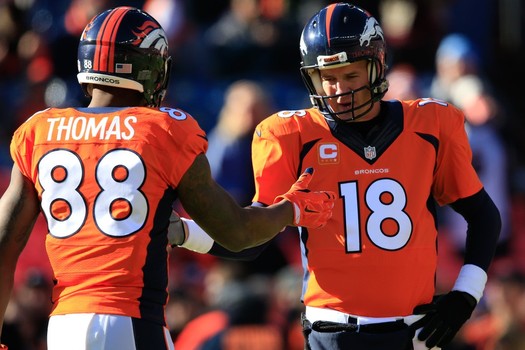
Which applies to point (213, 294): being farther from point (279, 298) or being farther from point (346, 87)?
point (346, 87)

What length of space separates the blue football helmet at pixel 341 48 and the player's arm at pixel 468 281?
65 cm

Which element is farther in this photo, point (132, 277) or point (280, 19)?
point (280, 19)

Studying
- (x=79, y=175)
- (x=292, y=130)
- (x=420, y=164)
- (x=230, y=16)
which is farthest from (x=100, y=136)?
(x=230, y=16)

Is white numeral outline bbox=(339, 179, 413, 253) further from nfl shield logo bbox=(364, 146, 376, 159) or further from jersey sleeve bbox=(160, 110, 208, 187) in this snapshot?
jersey sleeve bbox=(160, 110, 208, 187)

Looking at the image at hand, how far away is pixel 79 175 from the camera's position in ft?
14.5

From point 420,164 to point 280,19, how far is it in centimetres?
645

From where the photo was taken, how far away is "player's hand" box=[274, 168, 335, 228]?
15.4 feet

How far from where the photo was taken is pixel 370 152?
5086 millimetres

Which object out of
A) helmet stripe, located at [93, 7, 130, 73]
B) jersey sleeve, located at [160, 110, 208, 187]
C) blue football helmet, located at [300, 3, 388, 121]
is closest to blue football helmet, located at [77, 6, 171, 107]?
helmet stripe, located at [93, 7, 130, 73]

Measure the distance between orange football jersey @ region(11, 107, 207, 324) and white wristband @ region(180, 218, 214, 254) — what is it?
617 millimetres

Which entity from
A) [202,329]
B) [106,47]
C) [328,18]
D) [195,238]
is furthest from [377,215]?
[202,329]

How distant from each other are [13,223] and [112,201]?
1.35 feet

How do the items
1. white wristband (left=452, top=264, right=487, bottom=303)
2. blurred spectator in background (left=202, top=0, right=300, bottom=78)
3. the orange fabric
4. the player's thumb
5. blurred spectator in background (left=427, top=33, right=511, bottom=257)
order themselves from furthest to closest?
1. blurred spectator in background (left=202, top=0, right=300, bottom=78)
2. blurred spectator in background (left=427, top=33, right=511, bottom=257)
3. the orange fabric
4. white wristband (left=452, top=264, right=487, bottom=303)
5. the player's thumb

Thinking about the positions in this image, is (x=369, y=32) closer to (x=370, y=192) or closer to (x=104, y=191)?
(x=370, y=192)
